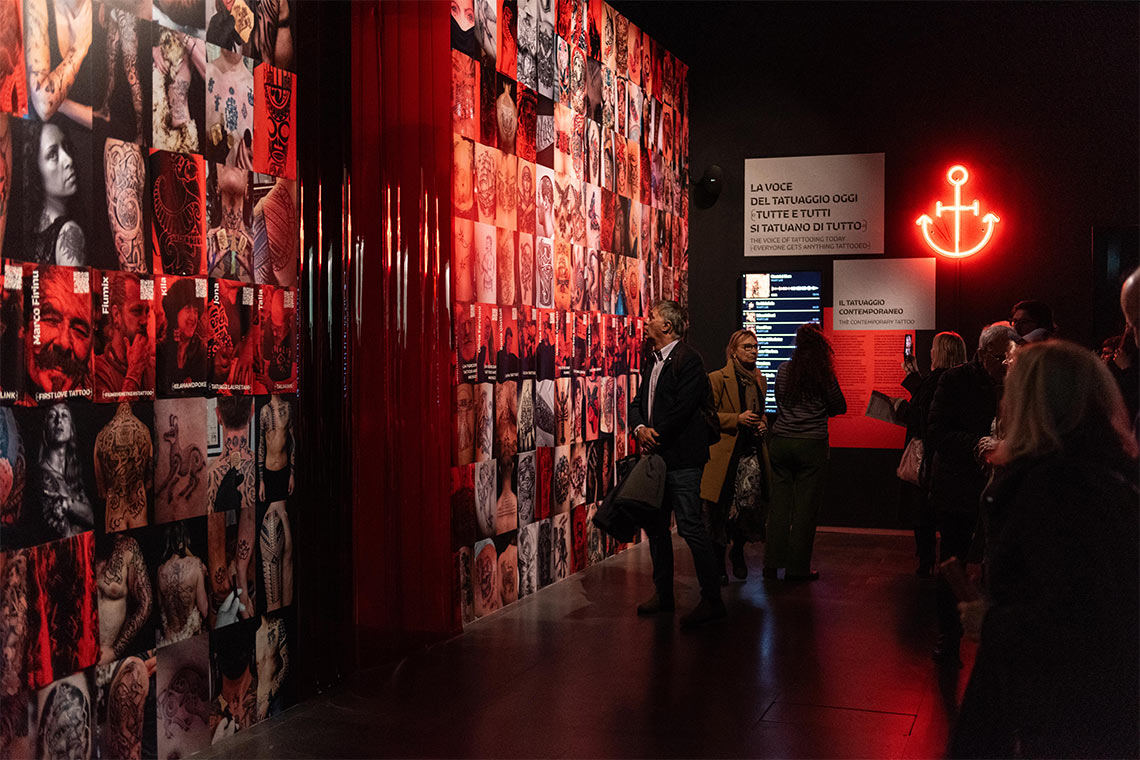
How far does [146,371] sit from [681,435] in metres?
2.96

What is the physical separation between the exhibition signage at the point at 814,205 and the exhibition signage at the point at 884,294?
19 centimetres

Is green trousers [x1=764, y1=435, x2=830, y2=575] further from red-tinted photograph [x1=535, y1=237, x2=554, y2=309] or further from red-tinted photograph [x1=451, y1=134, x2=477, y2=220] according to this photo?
red-tinted photograph [x1=451, y1=134, x2=477, y2=220]

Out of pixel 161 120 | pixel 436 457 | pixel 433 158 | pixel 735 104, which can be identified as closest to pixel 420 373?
pixel 436 457

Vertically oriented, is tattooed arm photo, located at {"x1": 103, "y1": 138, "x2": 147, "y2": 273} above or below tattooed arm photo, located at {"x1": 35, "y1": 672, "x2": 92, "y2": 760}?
above

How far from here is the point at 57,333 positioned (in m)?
3.33

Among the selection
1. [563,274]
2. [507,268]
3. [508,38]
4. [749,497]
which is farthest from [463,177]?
[749,497]

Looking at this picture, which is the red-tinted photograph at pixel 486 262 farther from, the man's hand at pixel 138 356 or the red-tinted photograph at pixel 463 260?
the man's hand at pixel 138 356

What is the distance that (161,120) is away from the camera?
379cm

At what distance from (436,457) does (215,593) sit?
158cm

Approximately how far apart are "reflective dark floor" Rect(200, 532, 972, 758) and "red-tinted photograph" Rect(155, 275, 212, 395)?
130cm

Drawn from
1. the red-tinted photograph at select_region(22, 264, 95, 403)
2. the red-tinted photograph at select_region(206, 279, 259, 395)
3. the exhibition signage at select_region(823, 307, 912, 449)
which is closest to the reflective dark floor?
the red-tinted photograph at select_region(206, 279, 259, 395)

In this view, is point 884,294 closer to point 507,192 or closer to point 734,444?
point 734,444

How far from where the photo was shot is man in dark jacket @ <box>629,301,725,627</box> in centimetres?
583

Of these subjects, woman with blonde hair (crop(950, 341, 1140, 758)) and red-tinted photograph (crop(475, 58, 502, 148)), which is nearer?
woman with blonde hair (crop(950, 341, 1140, 758))
